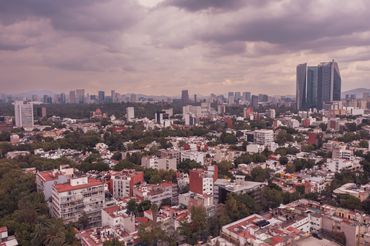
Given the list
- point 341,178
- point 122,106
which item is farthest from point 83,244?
point 122,106

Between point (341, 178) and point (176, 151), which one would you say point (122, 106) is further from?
point (341, 178)

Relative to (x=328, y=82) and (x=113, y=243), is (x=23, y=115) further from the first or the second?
(x=328, y=82)

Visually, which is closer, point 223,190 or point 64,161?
point 223,190

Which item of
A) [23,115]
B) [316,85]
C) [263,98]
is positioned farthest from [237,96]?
[23,115]

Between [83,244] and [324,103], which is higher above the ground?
[324,103]

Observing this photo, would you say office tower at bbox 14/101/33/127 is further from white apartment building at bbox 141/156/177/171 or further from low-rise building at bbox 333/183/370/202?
low-rise building at bbox 333/183/370/202

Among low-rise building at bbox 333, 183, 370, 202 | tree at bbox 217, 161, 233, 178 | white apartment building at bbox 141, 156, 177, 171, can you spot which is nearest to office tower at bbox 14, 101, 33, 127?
white apartment building at bbox 141, 156, 177, 171
